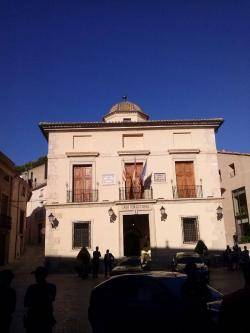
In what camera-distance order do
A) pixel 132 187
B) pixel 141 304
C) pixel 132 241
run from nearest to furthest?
pixel 141 304 < pixel 132 187 < pixel 132 241

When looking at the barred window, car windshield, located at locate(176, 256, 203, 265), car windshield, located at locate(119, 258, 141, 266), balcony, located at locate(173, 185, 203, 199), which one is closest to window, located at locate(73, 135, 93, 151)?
balcony, located at locate(173, 185, 203, 199)

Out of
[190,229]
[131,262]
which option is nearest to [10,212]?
[190,229]

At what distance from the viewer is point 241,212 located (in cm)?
3288

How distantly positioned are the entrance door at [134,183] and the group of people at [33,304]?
19903 mm

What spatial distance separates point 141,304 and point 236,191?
28981mm

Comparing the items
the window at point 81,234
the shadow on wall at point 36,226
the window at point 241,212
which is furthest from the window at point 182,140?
the shadow on wall at point 36,226

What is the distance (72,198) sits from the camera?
81.8 ft

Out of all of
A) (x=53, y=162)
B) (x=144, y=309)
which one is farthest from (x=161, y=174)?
(x=144, y=309)

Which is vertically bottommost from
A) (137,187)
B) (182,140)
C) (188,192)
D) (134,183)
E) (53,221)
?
(53,221)

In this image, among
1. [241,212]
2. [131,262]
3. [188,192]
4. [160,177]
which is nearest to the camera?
[131,262]

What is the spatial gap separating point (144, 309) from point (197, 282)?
1.35 m

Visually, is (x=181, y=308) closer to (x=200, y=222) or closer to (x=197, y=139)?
(x=200, y=222)

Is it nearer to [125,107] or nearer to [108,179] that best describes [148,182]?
[108,179]

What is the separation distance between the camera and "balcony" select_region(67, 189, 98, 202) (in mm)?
24844
